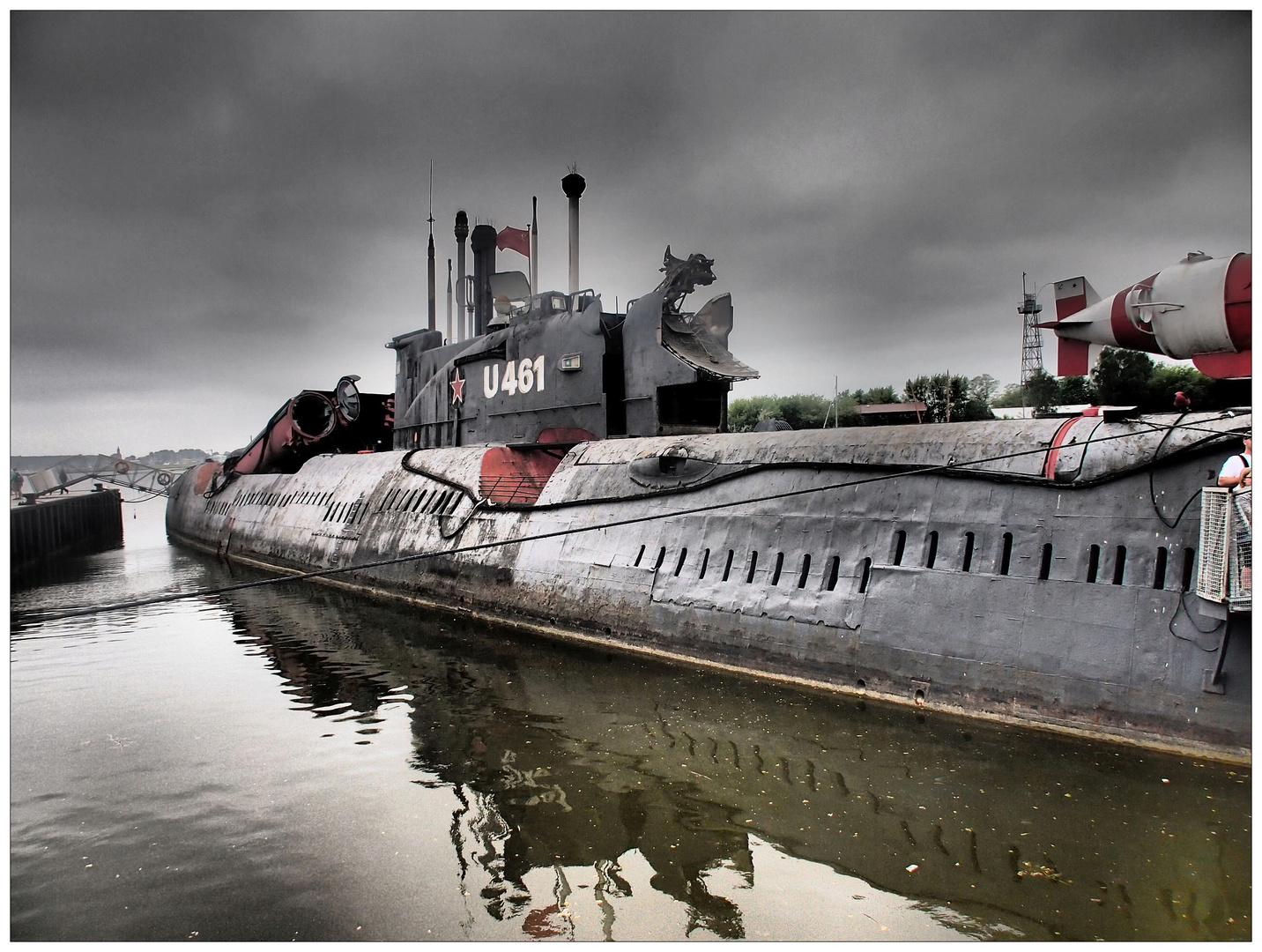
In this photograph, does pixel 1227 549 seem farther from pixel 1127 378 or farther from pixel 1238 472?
pixel 1127 378

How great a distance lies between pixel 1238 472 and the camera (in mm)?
6699

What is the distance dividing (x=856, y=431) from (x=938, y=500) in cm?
Result: 188

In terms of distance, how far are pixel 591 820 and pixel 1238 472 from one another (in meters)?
5.98

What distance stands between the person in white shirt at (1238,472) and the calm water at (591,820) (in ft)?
7.61

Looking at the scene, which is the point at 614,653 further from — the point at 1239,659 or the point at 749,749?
the point at 1239,659

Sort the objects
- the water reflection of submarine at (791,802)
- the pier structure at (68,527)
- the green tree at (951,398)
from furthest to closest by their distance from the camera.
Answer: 1. the green tree at (951,398)
2. the pier structure at (68,527)
3. the water reflection of submarine at (791,802)

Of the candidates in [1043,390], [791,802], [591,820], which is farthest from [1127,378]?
[591,820]

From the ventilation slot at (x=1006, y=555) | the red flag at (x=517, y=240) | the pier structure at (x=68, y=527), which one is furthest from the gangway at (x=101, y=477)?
the ventilation slot at (x=1006, y=555)

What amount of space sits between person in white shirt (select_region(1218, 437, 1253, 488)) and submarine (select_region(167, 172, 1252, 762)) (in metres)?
0.12

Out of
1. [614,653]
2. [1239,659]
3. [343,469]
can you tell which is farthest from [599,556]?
[343,469]

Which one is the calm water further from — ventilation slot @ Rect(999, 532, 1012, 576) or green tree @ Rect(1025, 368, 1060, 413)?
green tree @ Rect(1025, 368, 1060, 413)

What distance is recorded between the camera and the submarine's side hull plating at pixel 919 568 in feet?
23.8

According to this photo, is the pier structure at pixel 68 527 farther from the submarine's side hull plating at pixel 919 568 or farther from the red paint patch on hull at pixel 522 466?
the submarine's side hull plating at pixel 919 568

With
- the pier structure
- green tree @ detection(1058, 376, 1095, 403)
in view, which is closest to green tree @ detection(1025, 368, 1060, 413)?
green tree @ detection(1058, 376, 1095, 403)
